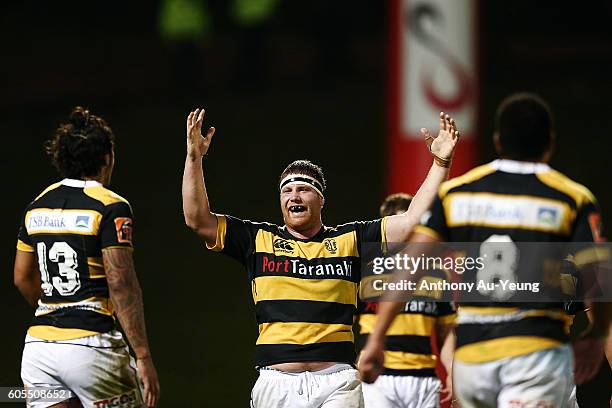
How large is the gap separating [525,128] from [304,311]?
4.90 feet

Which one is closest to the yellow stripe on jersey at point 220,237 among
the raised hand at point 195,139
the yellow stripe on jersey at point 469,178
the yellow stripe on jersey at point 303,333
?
the raised hand at point 195,139

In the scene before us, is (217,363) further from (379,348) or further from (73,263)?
(379,348)

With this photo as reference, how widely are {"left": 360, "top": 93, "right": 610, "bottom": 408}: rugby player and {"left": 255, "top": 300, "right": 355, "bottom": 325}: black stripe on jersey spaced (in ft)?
3.29

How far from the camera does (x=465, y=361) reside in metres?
4.02

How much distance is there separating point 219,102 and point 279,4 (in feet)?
9.26

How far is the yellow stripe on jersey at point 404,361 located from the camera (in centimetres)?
583

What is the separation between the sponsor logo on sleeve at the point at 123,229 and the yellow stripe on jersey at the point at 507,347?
1.66 meters

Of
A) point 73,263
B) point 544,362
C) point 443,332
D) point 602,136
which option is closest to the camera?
point 544,362

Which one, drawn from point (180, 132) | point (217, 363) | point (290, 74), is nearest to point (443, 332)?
point (217, 363)

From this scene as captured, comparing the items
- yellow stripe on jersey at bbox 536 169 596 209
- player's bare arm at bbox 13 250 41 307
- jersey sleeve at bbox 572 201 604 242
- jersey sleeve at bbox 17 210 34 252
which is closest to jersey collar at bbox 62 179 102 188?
jersey sleeve at bbox 17 210 34 252

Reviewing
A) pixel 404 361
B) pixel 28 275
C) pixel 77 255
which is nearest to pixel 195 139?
pixel 77 255

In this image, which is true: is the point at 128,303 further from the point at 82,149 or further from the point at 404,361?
the point at 404,361

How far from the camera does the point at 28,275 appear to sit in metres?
5.21

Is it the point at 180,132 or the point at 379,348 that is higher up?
the point at 180,132
